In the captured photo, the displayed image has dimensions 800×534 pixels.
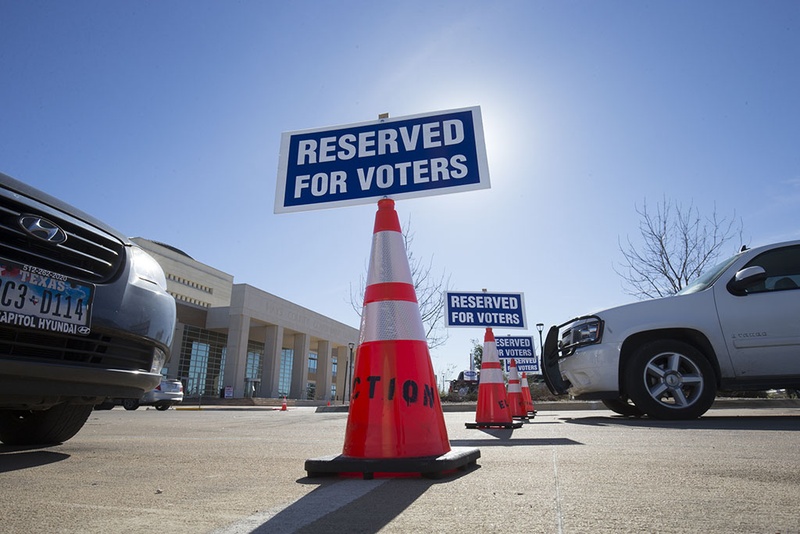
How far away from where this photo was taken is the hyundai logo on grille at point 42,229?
277 cm

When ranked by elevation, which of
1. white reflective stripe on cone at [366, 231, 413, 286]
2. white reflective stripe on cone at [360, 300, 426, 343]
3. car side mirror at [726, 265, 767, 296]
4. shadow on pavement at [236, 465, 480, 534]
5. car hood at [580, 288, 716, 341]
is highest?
car side mirror at [726, 265, 767, 296]

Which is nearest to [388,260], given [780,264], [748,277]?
[748,277]

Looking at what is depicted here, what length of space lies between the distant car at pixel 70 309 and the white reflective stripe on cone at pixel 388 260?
4.84 ft

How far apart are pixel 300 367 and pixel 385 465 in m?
51.6

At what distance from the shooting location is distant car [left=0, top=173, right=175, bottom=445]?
2.58m

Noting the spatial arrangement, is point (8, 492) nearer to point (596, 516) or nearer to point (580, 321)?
point (596, 516)

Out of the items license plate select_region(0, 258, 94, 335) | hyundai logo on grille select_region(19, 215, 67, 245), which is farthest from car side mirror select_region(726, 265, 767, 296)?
hyundai logo on grille select_region(19, 215, 67, 245)

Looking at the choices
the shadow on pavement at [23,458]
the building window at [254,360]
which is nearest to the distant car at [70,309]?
the shadow on pavement at [23,458]

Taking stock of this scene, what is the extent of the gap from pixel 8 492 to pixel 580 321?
6324 mm

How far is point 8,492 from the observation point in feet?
7.04

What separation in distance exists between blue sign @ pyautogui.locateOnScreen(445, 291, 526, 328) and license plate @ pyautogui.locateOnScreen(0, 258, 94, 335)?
9.50 meters

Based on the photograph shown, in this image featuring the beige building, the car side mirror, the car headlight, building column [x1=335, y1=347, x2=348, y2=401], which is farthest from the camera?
building column [x1=335, y1=347, x2=348, y2=401]

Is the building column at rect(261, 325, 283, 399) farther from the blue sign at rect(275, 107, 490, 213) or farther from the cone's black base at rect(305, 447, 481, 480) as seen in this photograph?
the cone's black base at rect(305, 447, 481, 480)

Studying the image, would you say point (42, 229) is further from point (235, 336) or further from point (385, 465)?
point (235, 336)
